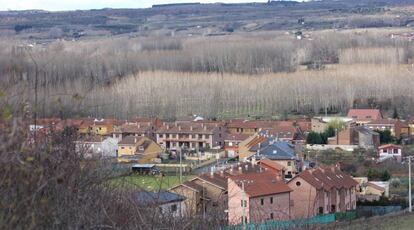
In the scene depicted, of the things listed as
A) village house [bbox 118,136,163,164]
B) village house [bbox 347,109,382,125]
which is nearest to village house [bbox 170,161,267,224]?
village house [bbox 118,136,163,164]

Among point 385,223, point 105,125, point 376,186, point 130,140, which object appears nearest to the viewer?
point 385,223

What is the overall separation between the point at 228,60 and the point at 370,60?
512cm

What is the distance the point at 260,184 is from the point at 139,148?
7758mm

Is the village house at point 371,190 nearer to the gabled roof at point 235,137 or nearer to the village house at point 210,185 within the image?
the village house at point 210,185

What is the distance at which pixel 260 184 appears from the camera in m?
11.4

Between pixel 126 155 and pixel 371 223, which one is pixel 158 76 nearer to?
pixel 126 155

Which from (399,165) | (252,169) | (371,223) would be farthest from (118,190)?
(399,165)

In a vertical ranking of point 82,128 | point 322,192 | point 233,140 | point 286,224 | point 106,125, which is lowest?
point 233,140

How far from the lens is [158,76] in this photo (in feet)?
94.8

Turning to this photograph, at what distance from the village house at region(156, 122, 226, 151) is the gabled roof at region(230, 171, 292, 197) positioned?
25.7 ft

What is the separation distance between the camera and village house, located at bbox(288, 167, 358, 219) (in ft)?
38.9

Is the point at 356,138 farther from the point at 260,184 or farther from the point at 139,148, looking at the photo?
the point at 260,184

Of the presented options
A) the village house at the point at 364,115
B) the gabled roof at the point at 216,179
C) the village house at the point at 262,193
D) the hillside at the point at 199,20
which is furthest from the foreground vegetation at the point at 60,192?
the hillside at the point at 199,20

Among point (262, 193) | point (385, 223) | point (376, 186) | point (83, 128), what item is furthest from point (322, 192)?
point (83, 128)
